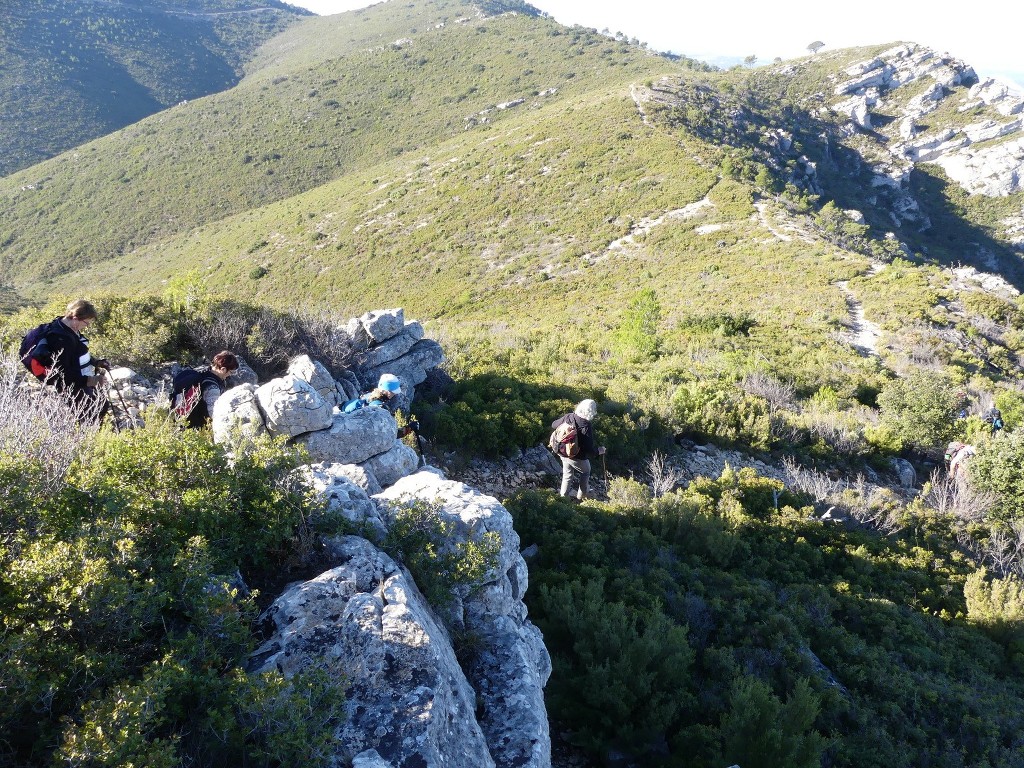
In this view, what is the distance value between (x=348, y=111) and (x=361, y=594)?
87.4 meters

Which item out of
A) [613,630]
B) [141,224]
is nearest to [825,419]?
[613,630]

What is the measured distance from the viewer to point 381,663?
2.35 meters

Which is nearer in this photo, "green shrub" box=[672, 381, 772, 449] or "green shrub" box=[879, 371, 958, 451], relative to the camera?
"green shrub" box=[672, 381, 772, 449]

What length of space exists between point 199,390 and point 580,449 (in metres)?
4.28

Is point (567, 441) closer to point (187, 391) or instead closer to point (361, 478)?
point (361, 478)

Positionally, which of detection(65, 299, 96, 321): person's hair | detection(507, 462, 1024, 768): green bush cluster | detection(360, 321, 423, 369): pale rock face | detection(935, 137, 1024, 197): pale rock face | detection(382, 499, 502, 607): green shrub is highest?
detection(65, 299, 96, 321): person's hair

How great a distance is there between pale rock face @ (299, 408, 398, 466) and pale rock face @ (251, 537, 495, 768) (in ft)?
7.61

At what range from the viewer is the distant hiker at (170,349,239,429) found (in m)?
4.91

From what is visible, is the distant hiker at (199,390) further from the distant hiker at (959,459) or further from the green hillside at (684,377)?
the distant hiker at (959,459)

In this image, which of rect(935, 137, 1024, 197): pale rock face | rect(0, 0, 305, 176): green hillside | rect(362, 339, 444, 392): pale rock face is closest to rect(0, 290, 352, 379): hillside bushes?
rect(362, 339, 444, 392): pale rock face

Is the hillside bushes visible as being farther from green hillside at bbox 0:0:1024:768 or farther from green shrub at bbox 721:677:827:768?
green shrub at bbox 721:677:827:768

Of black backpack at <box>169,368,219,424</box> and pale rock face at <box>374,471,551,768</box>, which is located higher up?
black backpack at <box>169,368,219,424</box>

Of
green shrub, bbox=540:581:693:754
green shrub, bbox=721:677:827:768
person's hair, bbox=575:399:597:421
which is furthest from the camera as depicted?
person's hair, bbox=575:399:597:421

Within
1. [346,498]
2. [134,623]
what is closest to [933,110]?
[346,498]
